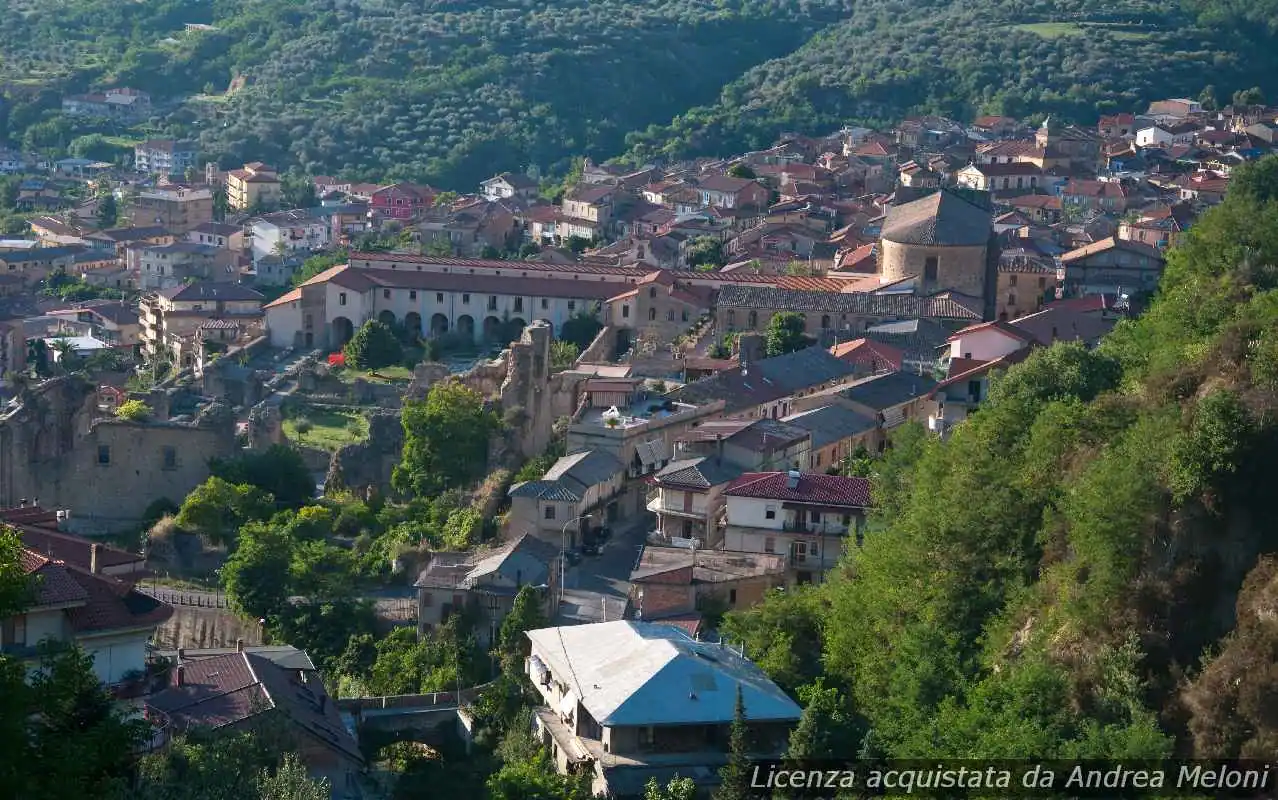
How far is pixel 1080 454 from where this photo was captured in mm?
28672

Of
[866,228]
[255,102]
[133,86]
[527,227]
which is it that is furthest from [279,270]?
[133,86]

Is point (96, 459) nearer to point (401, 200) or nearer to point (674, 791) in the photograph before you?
point (674, 791)

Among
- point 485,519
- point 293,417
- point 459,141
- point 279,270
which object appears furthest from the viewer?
point 459,141

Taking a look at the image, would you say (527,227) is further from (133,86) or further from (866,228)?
(133,86)

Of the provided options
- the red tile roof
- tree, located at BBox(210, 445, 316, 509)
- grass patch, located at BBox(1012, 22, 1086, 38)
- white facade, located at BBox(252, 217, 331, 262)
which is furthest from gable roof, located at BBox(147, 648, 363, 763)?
grass patch, located at BBox(1012, 22, 1086, 38)

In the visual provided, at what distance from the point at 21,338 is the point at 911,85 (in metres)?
50.8

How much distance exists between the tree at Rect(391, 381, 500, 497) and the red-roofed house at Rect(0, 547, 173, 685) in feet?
48.5

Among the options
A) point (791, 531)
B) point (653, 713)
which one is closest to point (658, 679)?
point (653, 713)

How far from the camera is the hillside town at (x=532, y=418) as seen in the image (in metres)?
28.2

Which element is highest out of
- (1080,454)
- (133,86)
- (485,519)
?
(1080,454)

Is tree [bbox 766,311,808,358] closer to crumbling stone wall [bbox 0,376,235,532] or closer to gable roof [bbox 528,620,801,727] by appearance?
crumbling stone wall [bbox 0,376,235,532]

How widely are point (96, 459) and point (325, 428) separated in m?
9.07

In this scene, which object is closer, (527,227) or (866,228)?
(866,228)

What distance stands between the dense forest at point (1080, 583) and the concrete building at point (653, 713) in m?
0.90
